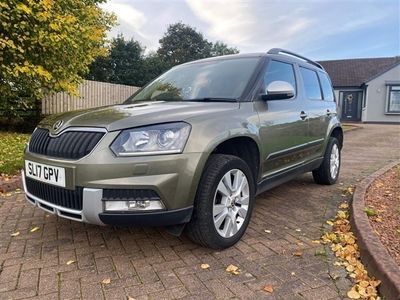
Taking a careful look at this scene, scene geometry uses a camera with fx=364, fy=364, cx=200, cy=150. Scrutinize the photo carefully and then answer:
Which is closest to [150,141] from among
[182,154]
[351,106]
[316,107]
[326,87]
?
[182,154]

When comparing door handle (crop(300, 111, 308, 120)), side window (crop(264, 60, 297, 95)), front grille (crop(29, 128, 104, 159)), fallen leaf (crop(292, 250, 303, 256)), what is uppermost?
side window (crop(264, 60, 297, 95))

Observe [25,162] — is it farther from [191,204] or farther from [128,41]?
[128,41]

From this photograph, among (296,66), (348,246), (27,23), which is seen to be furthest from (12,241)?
(27,23)

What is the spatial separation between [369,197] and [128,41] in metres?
25.4

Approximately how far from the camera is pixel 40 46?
811 centimetres

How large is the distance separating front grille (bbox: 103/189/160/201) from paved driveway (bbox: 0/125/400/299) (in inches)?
23.2

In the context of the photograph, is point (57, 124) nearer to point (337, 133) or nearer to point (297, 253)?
point (297, 253)

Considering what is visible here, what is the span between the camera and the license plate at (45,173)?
2.64 m

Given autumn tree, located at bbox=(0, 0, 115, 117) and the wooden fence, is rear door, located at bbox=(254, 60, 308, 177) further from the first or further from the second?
the wooden fence

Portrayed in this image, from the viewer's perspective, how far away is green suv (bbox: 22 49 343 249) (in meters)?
2.52

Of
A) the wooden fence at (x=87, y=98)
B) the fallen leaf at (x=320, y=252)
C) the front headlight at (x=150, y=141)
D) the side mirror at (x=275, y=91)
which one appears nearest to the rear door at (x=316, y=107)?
the side mirror at (x=275, y=91)

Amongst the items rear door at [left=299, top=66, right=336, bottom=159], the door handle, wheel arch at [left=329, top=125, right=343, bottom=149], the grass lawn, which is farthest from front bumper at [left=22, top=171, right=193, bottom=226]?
wheel arch at [left=329, top=125, right=343, bottom=149]

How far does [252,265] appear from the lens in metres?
2.83

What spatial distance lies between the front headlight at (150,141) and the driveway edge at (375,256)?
160 cm
